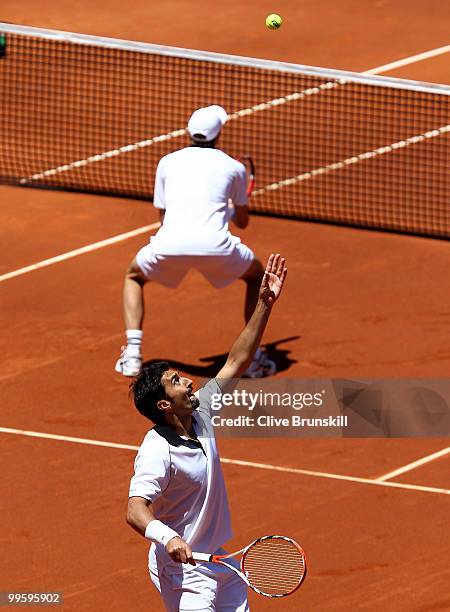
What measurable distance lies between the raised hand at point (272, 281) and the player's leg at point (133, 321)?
166 inches

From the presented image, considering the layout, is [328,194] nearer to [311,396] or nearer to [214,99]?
[214,99]

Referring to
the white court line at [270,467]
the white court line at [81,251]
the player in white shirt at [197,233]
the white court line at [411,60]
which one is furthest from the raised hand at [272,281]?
the white court line at [411,60]

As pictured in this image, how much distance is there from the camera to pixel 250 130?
57.5ft

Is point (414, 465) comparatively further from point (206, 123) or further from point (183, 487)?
point (183, 487)

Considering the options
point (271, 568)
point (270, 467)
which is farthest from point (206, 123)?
point (271, 568)

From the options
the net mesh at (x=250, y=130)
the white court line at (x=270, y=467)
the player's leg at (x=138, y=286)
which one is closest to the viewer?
the white court line at (x=270, y=467)

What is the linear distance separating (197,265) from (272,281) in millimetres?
4019

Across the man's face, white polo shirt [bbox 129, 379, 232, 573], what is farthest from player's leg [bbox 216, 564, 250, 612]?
the man's face

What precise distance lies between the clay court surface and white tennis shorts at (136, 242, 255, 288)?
2.45ft

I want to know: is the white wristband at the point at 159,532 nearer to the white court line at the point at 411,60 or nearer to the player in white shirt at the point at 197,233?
the player in white shirt at the point at 197,233

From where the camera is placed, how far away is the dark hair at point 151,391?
7.96 meters

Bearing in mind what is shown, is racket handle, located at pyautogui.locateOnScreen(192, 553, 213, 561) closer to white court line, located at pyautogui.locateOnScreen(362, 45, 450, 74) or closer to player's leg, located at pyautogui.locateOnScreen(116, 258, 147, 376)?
player's leg, located at pyautogui.locateOnScreen(116, 258, 147, 376)

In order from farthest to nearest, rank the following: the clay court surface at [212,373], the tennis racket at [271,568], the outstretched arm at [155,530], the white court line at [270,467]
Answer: the white court line at [270,467] → the clay court surface at [212,373] → the tennis racket at [271,568] → the outstretched arm at [155,530]

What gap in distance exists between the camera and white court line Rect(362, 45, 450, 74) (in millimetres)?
19109
